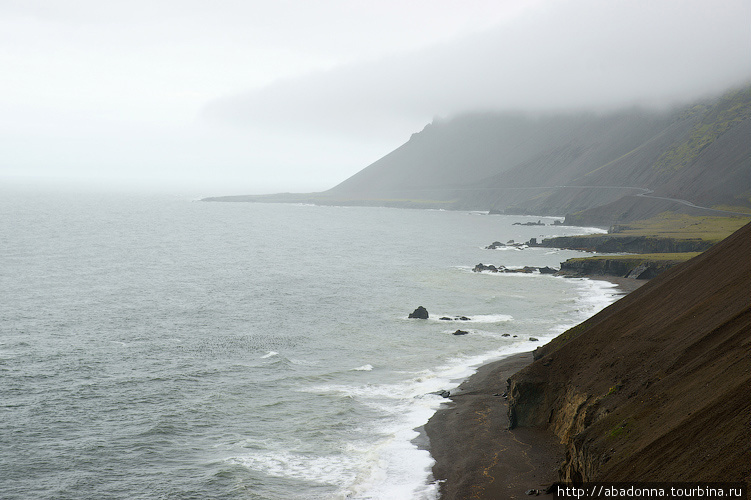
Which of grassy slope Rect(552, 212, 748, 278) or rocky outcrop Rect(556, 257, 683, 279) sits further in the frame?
grassy slope Rect(552, 212, 748, 278)

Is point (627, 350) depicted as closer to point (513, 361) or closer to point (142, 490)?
point (513, 361)

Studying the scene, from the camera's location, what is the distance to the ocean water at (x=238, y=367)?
118ft

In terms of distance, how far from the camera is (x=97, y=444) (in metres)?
38.8

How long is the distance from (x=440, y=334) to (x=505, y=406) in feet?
78.6

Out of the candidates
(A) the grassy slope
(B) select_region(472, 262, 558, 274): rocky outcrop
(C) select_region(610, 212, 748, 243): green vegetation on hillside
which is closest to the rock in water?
(B) select_region(472, 262, 558, 274): rocky outcrop

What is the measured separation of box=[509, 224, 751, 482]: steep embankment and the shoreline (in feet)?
4.99

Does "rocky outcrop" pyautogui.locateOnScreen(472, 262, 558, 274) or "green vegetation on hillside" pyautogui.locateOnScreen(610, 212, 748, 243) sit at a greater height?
"green vegetation on hillside" pyautogui.locateOnScreen(610, 212, 748, 243)

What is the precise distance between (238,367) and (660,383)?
35.5 m

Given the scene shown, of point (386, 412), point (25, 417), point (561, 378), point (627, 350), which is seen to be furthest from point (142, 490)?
point (627, 350)

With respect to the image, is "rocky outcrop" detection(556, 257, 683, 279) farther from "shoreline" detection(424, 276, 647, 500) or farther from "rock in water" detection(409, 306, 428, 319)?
"shoreline" detection(424, 276, 647, 500)

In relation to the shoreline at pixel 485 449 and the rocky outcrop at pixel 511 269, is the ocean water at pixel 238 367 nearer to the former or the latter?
the shoreline at pixel 485 449

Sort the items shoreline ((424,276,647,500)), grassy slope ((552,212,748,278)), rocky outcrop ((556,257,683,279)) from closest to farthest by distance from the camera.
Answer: shoreline ((424,276,647,500))
rocky outcrop ((556,257,683,279))
grassy slope ((552,212,748,278))

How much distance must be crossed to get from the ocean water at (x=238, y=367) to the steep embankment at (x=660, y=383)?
8.80 m

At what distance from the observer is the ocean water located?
3584cm
